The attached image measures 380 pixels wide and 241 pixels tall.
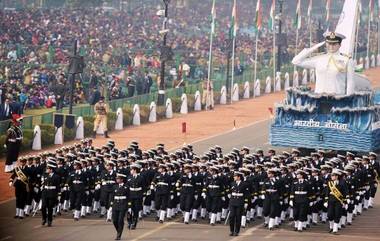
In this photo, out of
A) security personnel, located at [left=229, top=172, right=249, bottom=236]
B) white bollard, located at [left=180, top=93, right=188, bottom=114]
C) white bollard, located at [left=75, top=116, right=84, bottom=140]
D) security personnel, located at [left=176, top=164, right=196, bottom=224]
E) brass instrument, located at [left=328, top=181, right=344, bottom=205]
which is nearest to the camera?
security personnel, located at [left=229, top=172, right=249, bottom=236]

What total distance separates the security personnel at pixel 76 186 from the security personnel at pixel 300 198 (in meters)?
5.57

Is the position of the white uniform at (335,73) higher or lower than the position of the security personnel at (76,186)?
higher

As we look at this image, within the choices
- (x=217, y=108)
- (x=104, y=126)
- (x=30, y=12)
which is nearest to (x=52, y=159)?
(x=104, y=126)

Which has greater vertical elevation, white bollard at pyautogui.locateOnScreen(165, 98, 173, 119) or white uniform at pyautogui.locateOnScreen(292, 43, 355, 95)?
white uniform at pyautogui.locateOnScreen(292, 43, 355, 95)

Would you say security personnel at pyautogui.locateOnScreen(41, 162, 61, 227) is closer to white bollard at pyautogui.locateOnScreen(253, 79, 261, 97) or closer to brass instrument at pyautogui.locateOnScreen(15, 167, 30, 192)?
brass instrument at pyautogui.locateOnScreen(15, 167, 30, 192)

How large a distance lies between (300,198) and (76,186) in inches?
233

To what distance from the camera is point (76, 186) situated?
3894 cm

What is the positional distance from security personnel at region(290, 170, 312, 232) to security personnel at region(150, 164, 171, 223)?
3.33 metres

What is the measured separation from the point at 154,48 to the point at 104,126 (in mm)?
30456

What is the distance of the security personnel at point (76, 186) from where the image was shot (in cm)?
3891

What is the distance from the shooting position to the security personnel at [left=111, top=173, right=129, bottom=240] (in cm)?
3625

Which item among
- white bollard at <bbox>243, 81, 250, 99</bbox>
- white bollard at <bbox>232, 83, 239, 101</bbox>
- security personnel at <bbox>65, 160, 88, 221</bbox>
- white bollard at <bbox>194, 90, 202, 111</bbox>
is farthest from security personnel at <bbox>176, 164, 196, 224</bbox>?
white bollard at <bbox>243, 81, 250, 99</bbox>

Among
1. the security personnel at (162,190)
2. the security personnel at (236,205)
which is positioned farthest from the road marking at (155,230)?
the security personnel at (236,205)

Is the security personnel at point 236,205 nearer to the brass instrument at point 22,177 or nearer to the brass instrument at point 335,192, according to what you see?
the brass instrument at point 335,192
